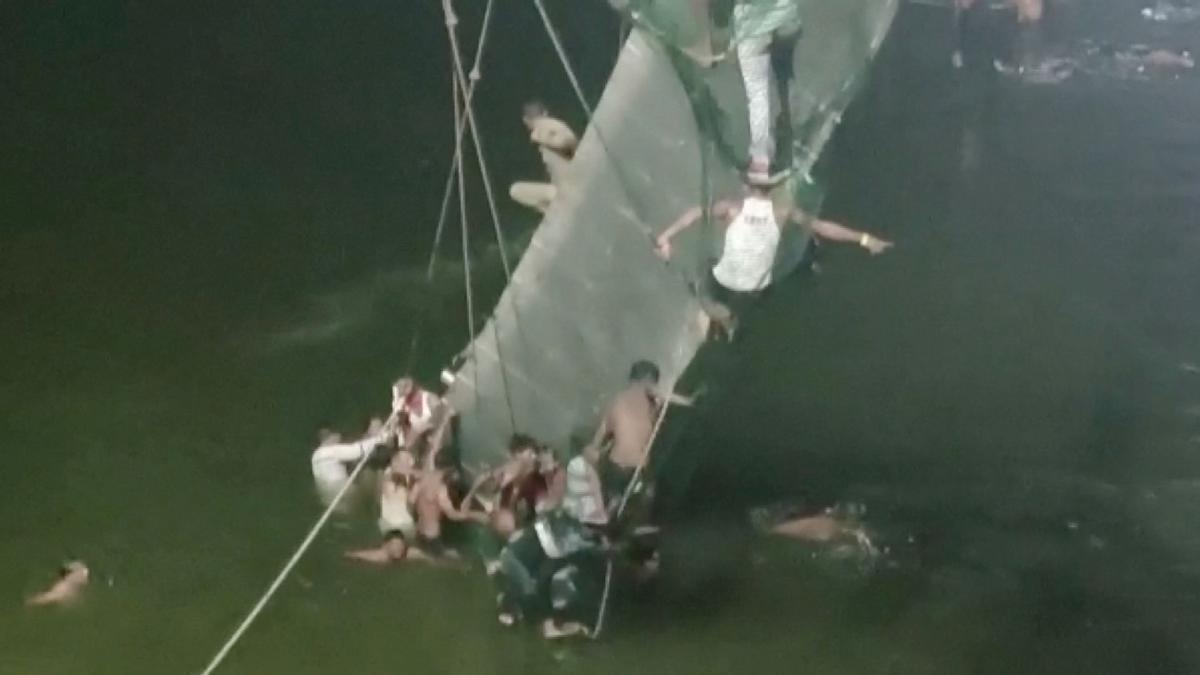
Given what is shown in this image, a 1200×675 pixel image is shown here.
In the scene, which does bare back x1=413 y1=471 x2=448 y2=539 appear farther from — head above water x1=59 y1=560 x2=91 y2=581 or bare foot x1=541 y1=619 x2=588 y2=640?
head above water x1=59 y1=560 x2=91 y2=581

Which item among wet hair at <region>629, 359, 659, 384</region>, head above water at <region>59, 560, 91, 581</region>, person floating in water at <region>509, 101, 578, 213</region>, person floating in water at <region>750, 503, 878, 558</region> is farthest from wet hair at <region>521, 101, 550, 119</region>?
head above water at <region>59, 560, 91, 581</region>

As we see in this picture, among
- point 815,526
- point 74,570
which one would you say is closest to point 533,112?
point 815,526

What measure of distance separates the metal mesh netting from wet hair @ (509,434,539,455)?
0.04 m

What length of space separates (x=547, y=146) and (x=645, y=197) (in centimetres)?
25

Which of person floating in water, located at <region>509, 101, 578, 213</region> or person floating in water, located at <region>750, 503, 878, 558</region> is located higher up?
person floating in water, located at <region>509, 101, 578, 213</region>

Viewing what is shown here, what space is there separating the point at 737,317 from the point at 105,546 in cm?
112

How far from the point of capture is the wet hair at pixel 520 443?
99.3 inches

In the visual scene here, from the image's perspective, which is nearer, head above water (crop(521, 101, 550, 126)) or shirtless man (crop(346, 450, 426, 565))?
shirtless man (crop(346, 450, 426, 565))

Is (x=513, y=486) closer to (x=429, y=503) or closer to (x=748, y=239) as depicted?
(x=429, y=503)

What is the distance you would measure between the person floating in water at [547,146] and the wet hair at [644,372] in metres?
→ 0.35

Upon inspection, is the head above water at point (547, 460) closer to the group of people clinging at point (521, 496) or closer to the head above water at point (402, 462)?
the group of people clinging at point (521, 496)

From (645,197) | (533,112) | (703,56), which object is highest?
(703,56)

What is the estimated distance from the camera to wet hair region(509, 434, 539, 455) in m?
2.52

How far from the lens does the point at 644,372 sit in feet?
8.25
